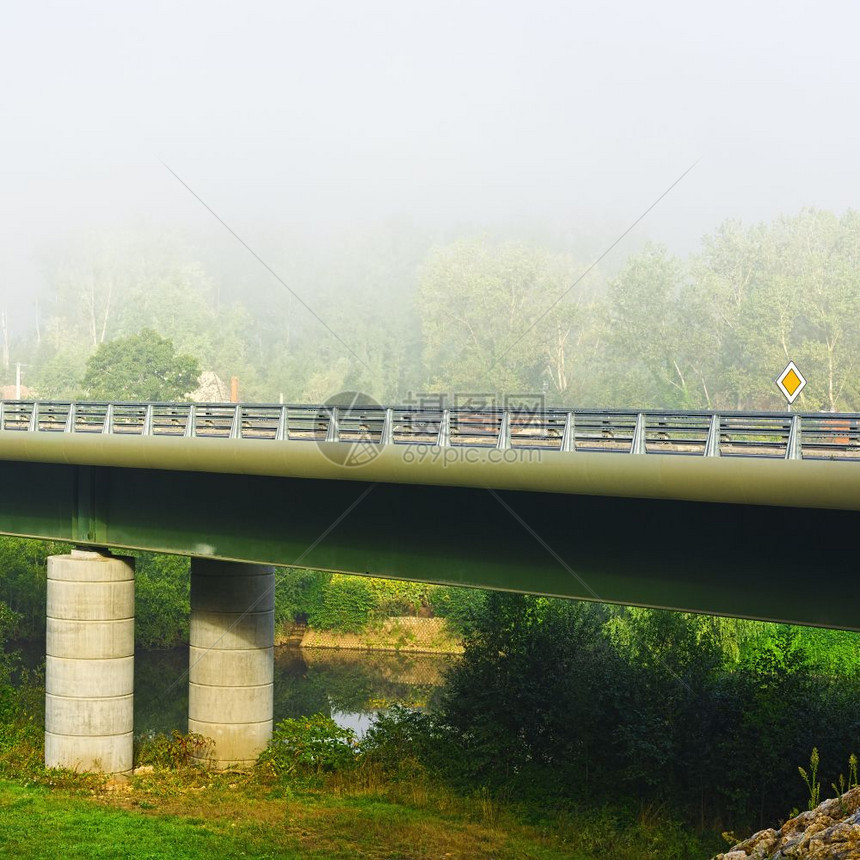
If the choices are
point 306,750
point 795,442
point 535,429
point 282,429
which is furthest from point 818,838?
point 306,750

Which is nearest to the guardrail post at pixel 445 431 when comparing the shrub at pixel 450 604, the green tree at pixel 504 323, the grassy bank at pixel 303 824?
the grassy bank at pixel 303 824

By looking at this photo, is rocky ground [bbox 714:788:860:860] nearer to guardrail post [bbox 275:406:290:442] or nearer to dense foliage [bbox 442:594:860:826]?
dense foliage [bbox 442:594:860:826]

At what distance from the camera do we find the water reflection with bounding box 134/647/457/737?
145 ft

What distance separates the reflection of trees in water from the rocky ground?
31821 millimetres

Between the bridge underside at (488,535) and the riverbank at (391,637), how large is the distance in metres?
34.6

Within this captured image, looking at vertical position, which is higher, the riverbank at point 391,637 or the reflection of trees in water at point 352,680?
the riverbank at point 391,637

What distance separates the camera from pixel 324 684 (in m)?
52.1

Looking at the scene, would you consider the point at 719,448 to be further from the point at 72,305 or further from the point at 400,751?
the point at 72,305

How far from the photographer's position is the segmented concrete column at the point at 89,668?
27750 mm

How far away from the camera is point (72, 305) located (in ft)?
518

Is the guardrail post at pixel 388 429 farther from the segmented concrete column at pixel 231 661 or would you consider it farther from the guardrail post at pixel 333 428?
the segmented concrete column at pixel 231 661

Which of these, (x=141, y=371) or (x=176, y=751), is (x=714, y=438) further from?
(x=141, y=371)

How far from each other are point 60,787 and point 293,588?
3722cm

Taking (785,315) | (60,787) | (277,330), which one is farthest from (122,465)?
(277,330)
